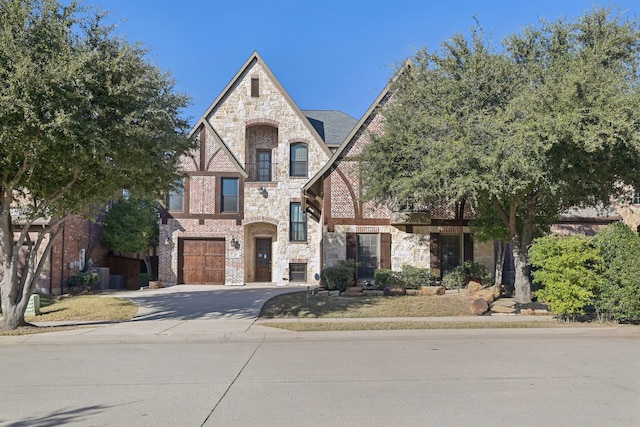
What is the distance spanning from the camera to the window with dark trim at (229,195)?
26109 mm

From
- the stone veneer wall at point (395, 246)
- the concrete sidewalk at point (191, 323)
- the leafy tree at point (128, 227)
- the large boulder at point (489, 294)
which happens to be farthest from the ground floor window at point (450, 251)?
the leafy tree at point (128, 227)

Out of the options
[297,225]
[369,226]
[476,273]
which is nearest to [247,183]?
[297,225]

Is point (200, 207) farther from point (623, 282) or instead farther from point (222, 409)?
point (222, 409)

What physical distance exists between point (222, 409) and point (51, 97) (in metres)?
7.89

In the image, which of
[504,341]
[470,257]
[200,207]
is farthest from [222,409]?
[200,207]

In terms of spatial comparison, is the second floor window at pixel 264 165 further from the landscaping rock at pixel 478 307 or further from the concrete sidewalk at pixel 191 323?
the landscaping rock at pixel 478 307

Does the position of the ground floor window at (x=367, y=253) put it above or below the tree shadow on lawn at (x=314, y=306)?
above

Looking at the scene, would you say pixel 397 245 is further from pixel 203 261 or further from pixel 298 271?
pixel 203 261

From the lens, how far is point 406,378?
24.2 feet

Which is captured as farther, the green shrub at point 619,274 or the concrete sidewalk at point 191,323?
the green shrub at point 619,274

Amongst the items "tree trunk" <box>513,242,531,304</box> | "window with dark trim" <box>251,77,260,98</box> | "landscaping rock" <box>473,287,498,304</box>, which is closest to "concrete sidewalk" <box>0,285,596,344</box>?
"landscaping rock" <box>473,287,498,304</box>

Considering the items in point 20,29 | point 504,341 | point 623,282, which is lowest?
point 504,341

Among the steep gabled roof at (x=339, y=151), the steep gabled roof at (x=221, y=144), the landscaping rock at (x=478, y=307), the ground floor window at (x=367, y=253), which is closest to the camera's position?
the landscaping rock at (x=478, y=307)

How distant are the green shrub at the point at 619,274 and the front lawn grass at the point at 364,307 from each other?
362 cm
